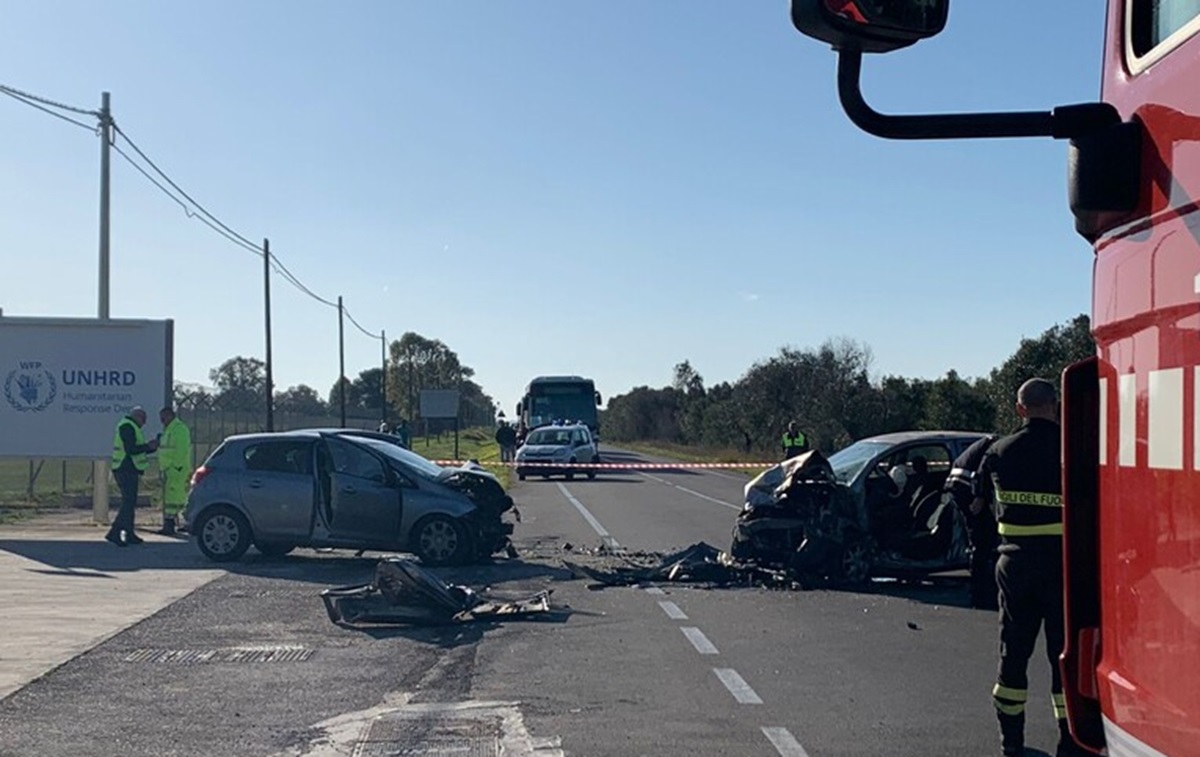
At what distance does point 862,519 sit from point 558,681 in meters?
6.05

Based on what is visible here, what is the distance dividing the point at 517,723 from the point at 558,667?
1947 millimetres

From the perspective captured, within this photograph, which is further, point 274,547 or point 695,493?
point 695,493

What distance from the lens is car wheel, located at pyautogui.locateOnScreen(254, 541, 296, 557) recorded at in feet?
59.1

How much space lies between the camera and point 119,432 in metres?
20.7

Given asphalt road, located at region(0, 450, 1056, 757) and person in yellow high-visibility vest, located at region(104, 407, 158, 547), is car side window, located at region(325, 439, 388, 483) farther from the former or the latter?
person in yellow high-visibility vest, located at region(104, 407, 158, 547)

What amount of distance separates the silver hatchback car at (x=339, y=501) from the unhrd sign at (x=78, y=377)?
306 inches

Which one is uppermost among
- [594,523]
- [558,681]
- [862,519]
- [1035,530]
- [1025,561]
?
[1035,530]

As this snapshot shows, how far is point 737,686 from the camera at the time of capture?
958cm

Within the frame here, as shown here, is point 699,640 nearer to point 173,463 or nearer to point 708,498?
point 173,463

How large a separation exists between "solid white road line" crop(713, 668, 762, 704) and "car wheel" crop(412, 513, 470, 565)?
24.0 ft

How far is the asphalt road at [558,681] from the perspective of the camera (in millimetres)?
8047

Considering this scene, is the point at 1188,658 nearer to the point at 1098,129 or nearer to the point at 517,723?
the point at 1098,129

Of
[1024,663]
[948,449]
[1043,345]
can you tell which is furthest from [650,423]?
[1024,663]

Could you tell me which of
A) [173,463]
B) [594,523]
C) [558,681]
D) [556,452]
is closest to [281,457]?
[173,463]
